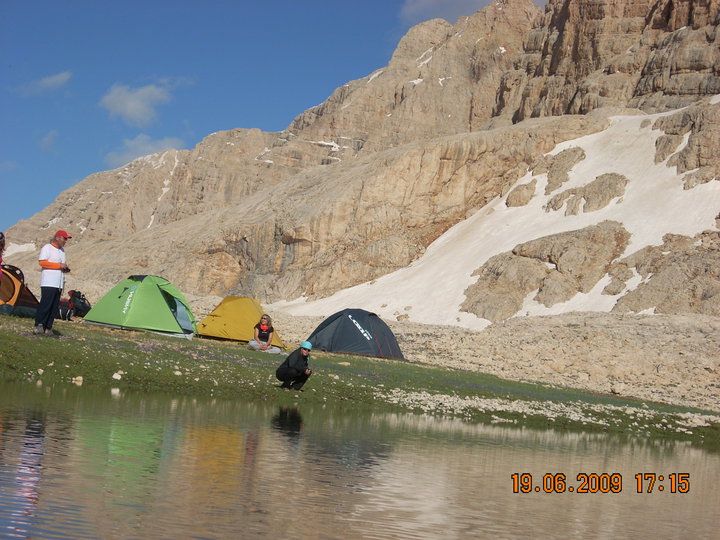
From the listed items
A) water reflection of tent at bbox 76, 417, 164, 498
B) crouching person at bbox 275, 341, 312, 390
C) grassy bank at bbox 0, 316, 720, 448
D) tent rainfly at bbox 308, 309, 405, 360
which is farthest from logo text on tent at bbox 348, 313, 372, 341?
water reflection of tent at bbox 76, 417, 164, 498

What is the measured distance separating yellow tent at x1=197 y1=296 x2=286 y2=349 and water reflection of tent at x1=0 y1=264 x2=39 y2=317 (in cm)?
713

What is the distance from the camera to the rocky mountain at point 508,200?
6819 centimetres

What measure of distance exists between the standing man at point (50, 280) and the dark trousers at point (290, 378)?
18.8 ft

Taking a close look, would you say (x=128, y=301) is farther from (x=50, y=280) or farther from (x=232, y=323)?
(x=50, y=280)

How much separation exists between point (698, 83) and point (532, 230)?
34.3m

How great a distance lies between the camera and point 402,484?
11.9m

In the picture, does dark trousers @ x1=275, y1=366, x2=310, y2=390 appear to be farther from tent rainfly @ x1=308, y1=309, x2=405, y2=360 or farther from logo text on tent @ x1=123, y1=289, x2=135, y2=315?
tent rainfly @ x1=308, y1=309, x2=405, y2=360

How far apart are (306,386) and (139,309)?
11107mm

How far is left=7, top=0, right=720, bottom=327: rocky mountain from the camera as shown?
68.2 metres

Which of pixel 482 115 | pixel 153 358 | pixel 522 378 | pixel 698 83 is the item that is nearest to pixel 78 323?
pixel 153 358

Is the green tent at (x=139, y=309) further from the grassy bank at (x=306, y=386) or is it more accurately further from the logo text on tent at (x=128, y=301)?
the grassy bank at (x=306, y=386)

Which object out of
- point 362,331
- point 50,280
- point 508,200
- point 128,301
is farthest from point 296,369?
point 508,200

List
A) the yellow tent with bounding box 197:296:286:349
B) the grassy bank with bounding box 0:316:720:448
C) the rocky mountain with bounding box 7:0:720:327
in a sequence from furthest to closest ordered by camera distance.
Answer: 1. the rocky mountain with bounding box 7:0:720:327
2. the yellow tent with bounding box 197:296:286:349
3. the grassy bank with bounding box 0:316:720:448
